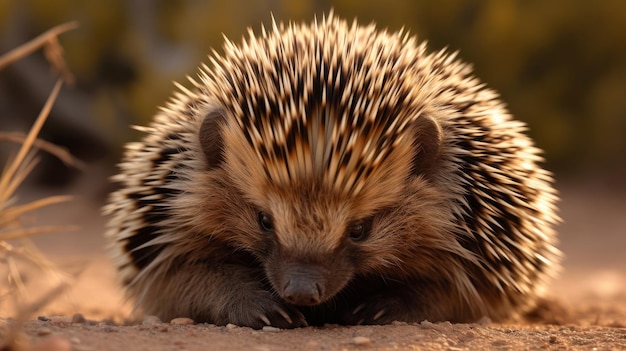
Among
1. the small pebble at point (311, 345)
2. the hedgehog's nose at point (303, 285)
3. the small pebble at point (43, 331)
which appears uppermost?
the hedgehog's nose at point (303, 285)

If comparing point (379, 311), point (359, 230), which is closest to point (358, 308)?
point (379, 311)

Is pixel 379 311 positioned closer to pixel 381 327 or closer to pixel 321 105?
pixel 381 327

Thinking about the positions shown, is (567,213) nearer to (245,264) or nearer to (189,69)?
(189,69)

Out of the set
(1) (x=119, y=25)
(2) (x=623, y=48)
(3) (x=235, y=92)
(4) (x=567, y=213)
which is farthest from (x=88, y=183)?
(3) (x=235, y=92)

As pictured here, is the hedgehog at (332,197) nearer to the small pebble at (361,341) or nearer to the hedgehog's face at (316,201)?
the hedgehog's face at (316,201)

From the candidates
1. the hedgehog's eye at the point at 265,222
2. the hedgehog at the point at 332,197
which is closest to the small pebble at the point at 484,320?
the hedgehog at the point at 332,197

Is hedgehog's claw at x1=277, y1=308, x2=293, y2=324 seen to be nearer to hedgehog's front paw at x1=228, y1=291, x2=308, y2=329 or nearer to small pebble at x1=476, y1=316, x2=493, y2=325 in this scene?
hedgehog's front paw at x1=228, y1=291, x2=308, y2=329

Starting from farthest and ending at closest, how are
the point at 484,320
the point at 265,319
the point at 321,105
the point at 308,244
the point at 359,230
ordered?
the point at 484,320 < the point at 265,319 < the point at 359,230 < the point at 321,105 < the point at 308,244
